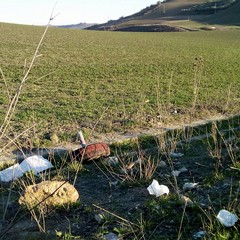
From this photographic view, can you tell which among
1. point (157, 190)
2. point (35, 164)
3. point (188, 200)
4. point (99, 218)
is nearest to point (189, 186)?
point (157, 190)

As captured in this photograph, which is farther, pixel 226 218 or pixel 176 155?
pixel 176 155

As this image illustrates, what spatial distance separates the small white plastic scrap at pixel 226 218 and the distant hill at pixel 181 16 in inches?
2185

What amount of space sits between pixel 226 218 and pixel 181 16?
118 m

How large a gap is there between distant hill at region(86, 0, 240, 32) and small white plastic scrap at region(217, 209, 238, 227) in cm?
5549

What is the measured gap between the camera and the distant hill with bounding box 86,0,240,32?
80844 mm

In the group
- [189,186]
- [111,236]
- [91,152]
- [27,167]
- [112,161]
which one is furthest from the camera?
[91,152]

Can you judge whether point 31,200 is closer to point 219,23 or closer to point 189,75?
point 189,75

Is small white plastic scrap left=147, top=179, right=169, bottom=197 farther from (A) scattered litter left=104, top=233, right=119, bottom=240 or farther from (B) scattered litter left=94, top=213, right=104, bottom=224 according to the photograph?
(A) scattered litter left=104, top=233, right=119, bottom=240

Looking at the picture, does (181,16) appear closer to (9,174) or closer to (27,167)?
(27,167)

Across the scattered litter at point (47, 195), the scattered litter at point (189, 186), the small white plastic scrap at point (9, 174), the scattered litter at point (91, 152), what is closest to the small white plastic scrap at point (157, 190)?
the scattered litter at point (189, 186)

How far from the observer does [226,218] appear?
3.32m

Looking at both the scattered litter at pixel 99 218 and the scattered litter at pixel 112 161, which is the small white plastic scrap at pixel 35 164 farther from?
the scattered litter at pixel 99 218

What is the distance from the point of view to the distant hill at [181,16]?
80844mm

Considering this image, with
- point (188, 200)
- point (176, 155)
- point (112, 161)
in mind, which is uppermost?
point (188, 200)
